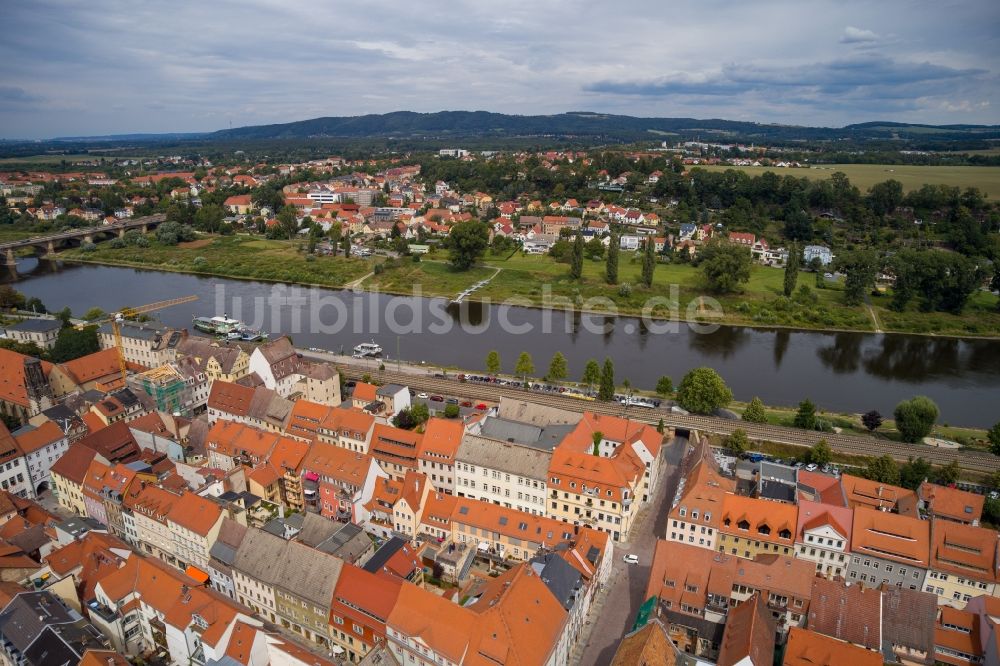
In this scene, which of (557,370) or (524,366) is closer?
(557,370)

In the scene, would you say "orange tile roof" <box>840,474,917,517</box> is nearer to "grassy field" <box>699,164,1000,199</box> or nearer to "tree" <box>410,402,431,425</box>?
"tree" <box>410,402,431,425</box>

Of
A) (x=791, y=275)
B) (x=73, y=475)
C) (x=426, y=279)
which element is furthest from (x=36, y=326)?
(x=791, y=275)

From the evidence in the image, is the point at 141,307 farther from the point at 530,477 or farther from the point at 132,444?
the point at 530,477

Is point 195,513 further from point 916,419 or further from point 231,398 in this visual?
point 916,419

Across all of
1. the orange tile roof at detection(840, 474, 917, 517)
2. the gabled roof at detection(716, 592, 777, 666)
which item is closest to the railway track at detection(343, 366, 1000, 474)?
the orange tile roof at detection(840, 474, 917, 517)

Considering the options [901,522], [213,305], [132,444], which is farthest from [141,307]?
[901,522]

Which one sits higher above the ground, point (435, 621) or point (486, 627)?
point (486, 627)

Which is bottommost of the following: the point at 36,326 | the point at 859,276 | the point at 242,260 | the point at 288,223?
the point at 36,326
